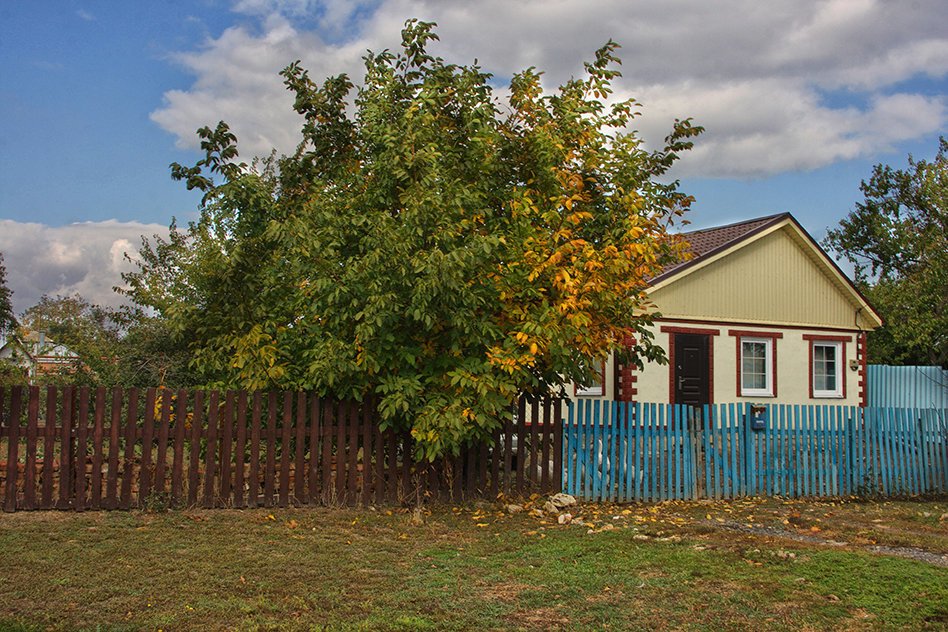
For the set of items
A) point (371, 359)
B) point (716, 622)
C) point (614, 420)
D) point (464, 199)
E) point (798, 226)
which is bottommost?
point (716, 622)

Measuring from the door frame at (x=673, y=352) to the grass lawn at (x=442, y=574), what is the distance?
903 centimetres

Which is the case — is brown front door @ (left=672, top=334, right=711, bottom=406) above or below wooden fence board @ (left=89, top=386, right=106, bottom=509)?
above

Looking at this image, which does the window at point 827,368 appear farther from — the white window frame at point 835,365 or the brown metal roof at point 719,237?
the brown metal roof at point 719,237

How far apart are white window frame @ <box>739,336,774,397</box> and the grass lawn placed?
1005 centimetres

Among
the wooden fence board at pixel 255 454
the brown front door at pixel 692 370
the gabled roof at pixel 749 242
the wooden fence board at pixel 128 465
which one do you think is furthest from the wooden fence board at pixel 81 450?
the brown front door at pixel 692 370

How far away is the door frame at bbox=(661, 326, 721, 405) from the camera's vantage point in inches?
708

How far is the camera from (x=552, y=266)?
27.3 feet

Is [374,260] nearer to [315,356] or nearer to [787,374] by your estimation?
[315,356]

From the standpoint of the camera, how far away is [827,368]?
20.4 metres

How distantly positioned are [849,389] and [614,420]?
40.9 ft

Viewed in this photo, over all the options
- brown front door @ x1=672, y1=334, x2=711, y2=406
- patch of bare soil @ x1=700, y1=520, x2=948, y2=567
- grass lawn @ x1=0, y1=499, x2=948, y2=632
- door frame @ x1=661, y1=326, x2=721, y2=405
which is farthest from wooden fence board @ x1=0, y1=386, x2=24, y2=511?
brown front door @ x1=672, y1=334, x2=711, y2=406

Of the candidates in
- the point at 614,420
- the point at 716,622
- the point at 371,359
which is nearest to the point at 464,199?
the point at 371,359

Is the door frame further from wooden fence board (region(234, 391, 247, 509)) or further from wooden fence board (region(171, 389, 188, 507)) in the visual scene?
wooden fence board (region(171, 389, 188, 507))

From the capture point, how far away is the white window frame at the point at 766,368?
747 inches
